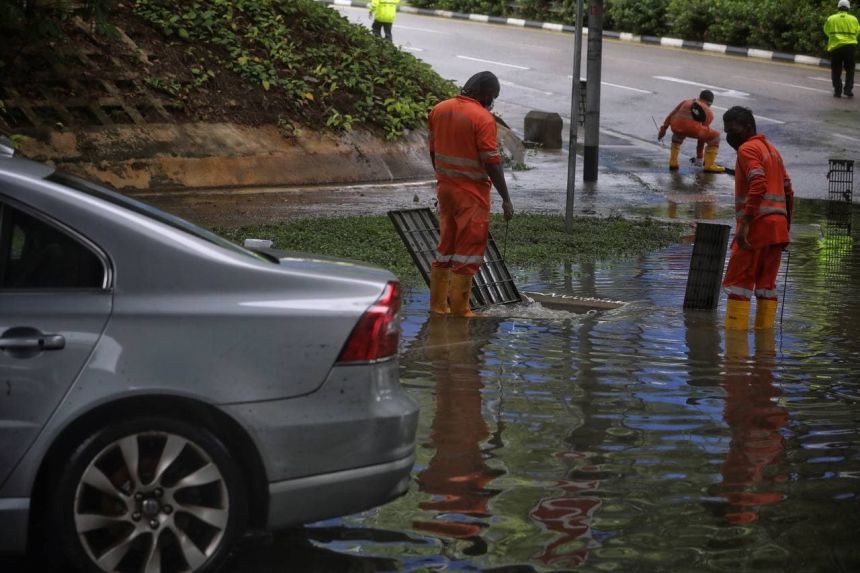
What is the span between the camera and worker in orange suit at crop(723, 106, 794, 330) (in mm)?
9844

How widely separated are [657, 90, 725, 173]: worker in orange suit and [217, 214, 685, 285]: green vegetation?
239 inches

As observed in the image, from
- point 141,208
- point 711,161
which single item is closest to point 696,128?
point 711,161

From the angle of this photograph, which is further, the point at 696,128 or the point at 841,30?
the point at 841,30

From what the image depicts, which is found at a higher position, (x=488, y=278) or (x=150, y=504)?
(x=150, y=504)

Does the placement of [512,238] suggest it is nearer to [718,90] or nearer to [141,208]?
[141,208]

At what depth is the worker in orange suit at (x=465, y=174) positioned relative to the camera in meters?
10.1

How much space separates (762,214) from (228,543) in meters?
5.89

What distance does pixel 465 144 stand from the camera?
10141mm

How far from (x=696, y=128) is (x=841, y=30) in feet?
32.3

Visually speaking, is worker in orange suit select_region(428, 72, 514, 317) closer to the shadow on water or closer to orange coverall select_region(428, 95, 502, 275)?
orange coverall select_region(428, 95, 502, 275)

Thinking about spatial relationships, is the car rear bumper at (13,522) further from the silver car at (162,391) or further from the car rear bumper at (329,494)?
the car rear bumper at (329,494)

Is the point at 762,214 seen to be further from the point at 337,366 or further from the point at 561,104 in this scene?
the point at 561,104

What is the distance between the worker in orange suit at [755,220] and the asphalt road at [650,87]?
409 inches

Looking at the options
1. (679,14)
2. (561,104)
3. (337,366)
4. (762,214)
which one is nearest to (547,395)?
(762,214)
